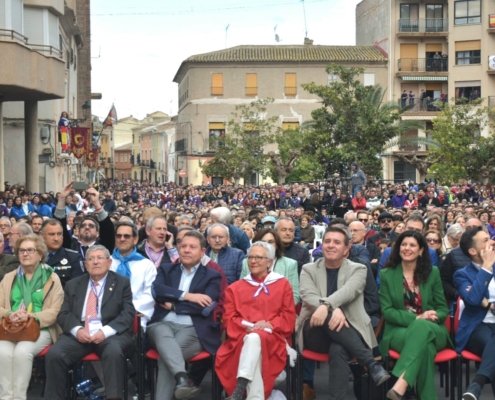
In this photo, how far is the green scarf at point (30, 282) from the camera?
7.65 m

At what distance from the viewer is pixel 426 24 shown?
55281mm

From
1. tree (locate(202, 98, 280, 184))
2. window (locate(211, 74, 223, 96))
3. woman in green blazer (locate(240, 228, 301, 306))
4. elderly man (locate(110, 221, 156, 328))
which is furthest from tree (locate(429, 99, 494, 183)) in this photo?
elderly man (locate(110, 221, 156, 328))

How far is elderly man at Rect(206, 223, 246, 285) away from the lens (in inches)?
354

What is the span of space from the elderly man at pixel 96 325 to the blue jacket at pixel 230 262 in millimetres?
1589

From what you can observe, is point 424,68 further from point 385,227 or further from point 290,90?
point 385,227

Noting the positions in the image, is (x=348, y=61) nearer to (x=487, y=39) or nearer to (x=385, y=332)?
(x=487, y=39)

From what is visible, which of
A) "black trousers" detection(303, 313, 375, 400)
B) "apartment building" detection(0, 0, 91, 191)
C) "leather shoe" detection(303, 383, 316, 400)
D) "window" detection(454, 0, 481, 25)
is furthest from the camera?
"window" detection(454, 0, 481, 25)

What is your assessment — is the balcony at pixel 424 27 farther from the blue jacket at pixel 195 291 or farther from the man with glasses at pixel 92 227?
the blue jacket at pixel 195 291

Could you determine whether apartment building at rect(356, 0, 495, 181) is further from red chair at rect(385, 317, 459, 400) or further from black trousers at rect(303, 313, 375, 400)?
black trousers at rect(303, 313, 375, 400)

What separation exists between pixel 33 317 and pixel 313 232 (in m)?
8.58

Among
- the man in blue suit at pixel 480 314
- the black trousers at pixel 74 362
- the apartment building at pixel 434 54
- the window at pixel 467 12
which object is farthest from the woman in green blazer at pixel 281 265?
the window at pixel 467 12

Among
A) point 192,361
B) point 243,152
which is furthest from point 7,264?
point 243,152

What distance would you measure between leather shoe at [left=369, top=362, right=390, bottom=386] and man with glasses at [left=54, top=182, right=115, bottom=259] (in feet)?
11.6

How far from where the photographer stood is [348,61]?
60.7m
